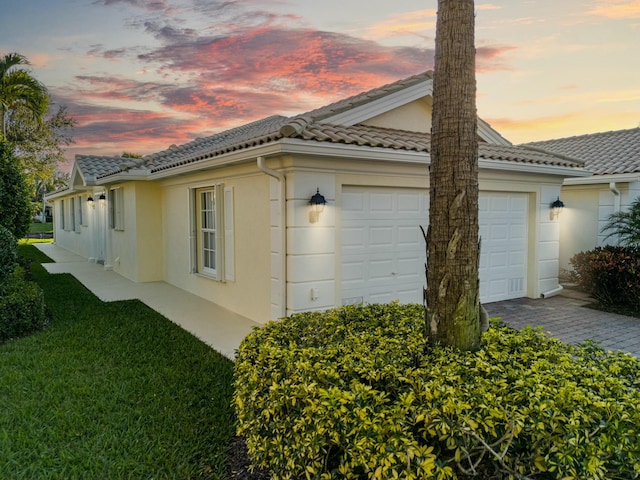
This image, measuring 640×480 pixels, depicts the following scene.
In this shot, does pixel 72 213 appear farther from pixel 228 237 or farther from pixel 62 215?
pixel 228 237

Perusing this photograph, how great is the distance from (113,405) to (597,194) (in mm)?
12106

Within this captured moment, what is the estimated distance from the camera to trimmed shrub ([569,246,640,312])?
9.00 m

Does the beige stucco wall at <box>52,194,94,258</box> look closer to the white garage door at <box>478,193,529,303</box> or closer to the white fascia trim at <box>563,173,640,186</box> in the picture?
the white garage door at <box>478,193,529,303</box>

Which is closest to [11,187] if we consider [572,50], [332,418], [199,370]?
[199,370]

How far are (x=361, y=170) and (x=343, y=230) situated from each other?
1.07m

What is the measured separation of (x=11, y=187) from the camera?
9820 mm

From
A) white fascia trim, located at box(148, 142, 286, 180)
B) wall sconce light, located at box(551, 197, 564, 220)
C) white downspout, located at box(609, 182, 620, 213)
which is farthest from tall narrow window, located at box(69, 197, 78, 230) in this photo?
white downspout, located at box(609, 182, 620, 213)

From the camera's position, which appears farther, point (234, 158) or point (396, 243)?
point (396, 243)

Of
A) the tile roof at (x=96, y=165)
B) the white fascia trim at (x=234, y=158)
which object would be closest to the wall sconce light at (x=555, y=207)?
the white fascia trim at (x=234, y=158)

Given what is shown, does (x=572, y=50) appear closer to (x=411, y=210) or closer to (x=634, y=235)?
(x=634, y=235)

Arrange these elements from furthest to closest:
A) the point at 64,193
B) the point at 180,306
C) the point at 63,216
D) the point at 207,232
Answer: the point at 63,216
the point at 64,193
the point at 207,232
the point at 180,306

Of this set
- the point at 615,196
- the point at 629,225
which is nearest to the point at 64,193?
the point at 615,196

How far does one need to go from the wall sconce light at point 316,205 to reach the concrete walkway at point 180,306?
2285 millimetres

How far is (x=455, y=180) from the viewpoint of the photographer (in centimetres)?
325
